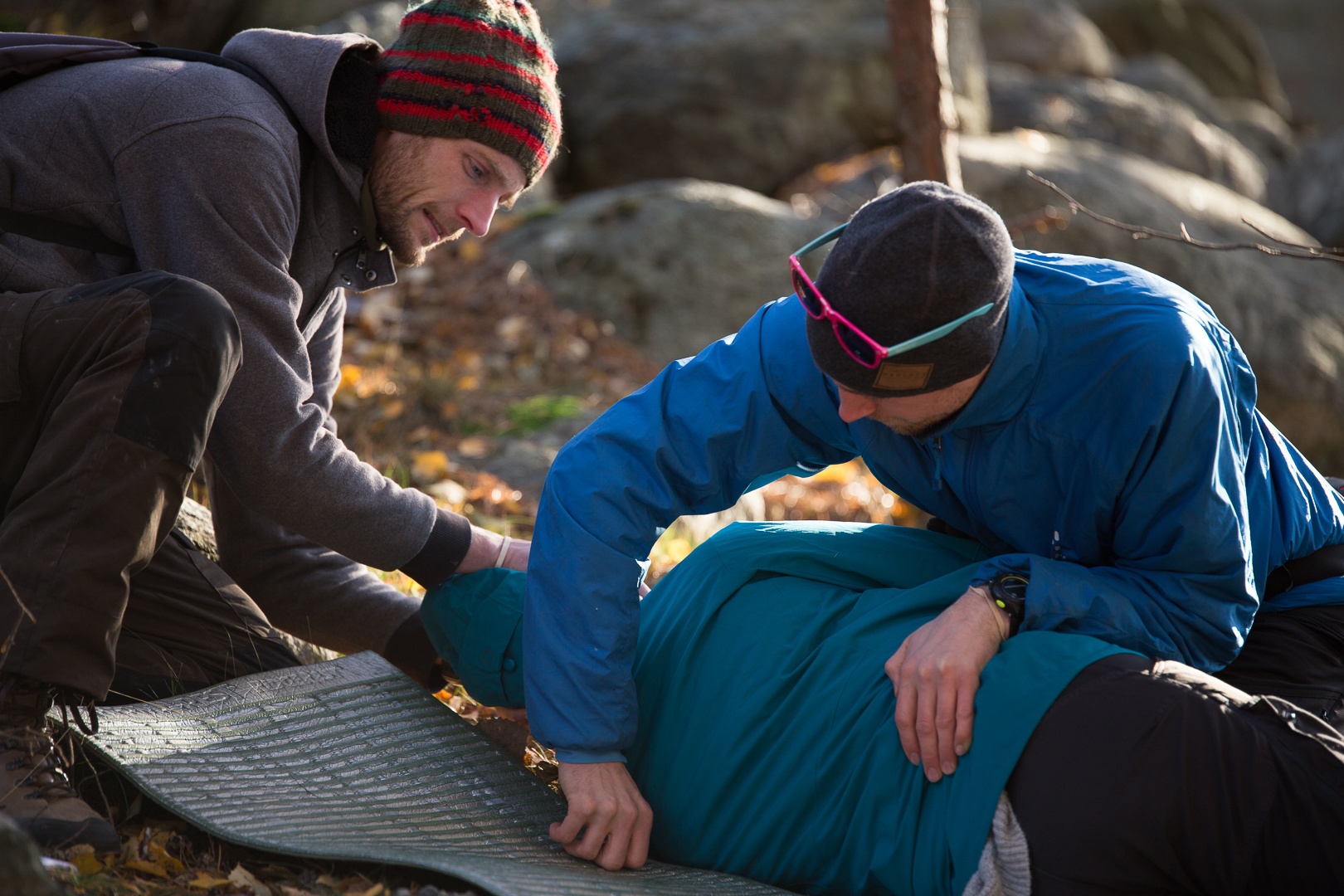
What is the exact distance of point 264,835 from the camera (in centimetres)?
209

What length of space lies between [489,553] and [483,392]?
2982 mm

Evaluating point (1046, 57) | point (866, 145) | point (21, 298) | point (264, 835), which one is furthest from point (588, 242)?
point (1046, 57)

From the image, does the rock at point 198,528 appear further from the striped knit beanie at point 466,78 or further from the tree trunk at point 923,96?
the tree trunk at point 923,96

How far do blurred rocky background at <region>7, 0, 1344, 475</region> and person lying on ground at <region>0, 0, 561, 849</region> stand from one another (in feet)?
6.50

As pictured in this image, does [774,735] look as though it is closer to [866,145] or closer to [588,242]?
[588,242]

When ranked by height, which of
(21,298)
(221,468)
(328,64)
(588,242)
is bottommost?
(588,242)

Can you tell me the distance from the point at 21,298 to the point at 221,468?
20.0 inches

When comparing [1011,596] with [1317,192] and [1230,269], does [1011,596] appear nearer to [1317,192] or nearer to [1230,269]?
[1230,269]

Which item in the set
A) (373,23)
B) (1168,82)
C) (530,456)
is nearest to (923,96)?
(530,456)

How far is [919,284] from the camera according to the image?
2.01 meters

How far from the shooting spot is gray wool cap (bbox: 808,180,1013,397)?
2.02 meters

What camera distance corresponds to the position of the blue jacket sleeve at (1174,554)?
2115 mm

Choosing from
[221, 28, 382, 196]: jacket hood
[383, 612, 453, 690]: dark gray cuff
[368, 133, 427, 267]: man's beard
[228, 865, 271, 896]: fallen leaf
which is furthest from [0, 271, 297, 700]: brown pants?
[383, 612, 453, 690]: dark gray cuff

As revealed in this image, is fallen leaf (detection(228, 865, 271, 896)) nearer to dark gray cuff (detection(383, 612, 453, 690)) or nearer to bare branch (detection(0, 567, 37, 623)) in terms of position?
bare branch (detection(0, 567, 37, 623))
